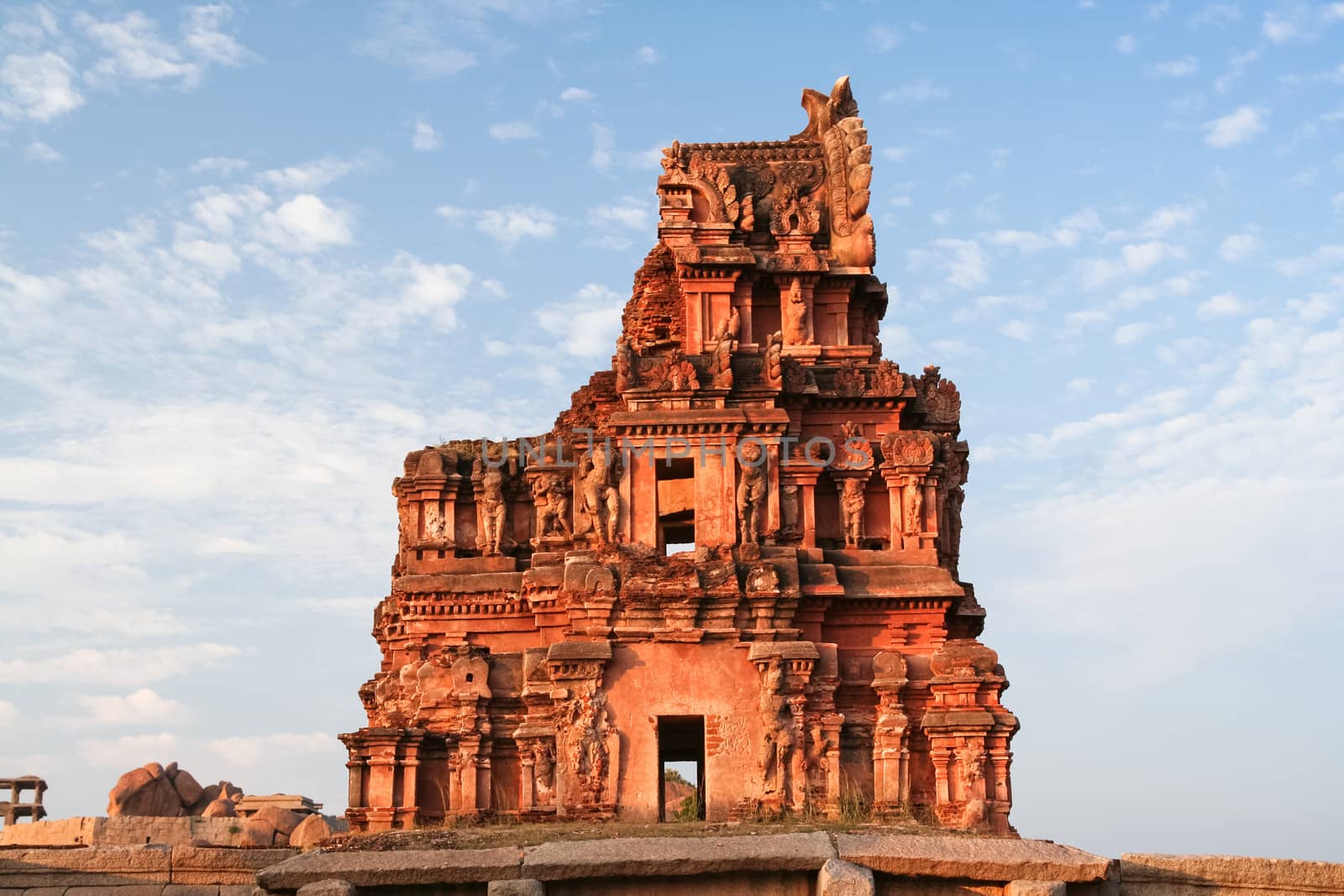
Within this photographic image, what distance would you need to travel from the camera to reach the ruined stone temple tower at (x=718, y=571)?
22484 mm

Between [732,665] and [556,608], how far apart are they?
10.5 feet

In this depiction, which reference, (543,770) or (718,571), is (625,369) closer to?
(718,571)

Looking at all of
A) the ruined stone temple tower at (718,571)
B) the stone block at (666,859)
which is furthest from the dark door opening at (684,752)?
the stone block at (666,859)

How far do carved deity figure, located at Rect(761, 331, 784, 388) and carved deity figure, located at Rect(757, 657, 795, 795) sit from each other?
4.59 meters

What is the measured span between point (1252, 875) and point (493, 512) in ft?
51.1

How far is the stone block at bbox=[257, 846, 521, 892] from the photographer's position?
40.7ft

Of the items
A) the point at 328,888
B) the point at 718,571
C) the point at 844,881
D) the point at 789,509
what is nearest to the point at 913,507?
the point at 789,509

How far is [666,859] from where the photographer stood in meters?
12.3

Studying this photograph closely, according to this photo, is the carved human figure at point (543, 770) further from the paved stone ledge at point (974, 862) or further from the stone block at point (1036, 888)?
the stone block at point (1036, 888)

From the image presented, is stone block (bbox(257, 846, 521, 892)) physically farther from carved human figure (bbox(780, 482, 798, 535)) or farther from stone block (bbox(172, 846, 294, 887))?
carved human figure (bbox(780, 482, 798, 535))

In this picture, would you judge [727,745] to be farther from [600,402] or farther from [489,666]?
[600,402]

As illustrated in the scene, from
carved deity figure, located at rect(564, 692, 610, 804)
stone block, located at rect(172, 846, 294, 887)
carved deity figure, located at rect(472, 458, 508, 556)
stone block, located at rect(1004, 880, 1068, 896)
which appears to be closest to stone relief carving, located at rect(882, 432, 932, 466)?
carved deity figure, located at rect(564, 692, 610, 804)

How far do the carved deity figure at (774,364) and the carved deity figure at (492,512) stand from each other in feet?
15.6

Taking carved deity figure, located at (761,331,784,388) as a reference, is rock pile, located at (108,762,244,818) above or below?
below
